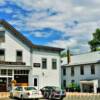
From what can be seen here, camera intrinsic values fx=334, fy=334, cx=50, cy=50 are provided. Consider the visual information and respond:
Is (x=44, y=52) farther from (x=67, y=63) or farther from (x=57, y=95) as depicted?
(x=67, y=63)

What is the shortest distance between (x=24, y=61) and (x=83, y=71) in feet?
62.8

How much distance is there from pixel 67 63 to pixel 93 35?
752 inches

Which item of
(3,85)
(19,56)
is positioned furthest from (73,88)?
(3,85)

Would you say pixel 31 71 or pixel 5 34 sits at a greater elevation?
pixel 5 34

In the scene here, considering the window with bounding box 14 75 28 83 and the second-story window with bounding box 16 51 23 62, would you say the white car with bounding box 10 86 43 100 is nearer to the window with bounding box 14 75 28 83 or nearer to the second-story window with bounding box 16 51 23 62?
the window with bounding box 14 75 28 83

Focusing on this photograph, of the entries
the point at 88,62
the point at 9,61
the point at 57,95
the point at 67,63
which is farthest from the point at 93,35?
the point at 57,95

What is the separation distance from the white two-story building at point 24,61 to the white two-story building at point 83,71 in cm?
1007

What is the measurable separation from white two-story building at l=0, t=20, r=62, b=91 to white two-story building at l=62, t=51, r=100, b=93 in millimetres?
10072

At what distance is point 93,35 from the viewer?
292ft

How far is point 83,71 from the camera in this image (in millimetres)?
65250

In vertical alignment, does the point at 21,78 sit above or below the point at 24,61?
below

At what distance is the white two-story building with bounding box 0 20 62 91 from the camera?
47.2 meters

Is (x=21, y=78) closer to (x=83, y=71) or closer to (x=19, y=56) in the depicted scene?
(x=19, y=56)

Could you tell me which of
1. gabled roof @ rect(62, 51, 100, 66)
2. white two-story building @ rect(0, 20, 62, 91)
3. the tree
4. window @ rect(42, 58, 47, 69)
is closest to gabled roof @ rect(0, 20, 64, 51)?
white two-story building @ rect(0, 20, 62, 91)
